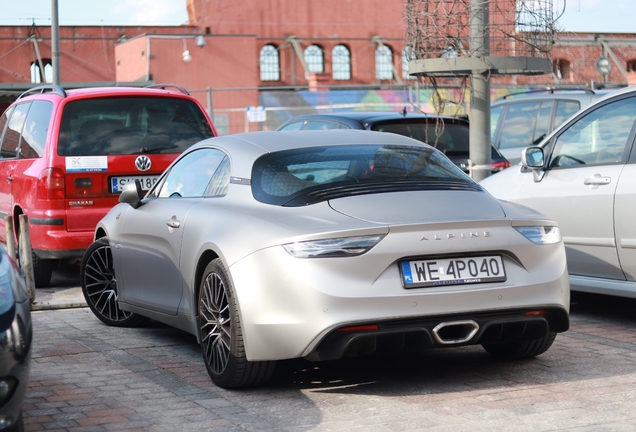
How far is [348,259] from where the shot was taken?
4828mm

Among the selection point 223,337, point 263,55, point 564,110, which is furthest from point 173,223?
point 263,55

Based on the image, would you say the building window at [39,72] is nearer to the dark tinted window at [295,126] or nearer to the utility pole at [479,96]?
the dark tinted window at [295,126]

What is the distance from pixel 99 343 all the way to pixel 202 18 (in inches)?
1784

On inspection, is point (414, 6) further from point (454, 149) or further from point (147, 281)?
point (147, 281)

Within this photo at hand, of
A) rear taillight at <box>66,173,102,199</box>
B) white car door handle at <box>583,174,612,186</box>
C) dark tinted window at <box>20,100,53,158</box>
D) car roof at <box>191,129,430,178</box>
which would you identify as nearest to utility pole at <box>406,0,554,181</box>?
white car door handle at <box>583,174,612,186</box>

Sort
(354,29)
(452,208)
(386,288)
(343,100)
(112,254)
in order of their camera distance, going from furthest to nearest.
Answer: (354,29)
(343,100)
(112,254)
(452,208)
(386,288)

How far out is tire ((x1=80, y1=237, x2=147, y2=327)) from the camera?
24.7 feet

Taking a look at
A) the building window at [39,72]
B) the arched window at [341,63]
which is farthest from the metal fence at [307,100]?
the building window at [39,72]

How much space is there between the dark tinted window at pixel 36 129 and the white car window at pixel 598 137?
15.2 feet

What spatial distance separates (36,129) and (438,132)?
4.13 metres

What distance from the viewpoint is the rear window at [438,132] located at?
34.9 feet

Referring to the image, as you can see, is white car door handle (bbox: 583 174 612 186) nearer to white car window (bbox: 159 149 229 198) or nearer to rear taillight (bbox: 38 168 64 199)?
white car window (bbox: 159 149 229 198)

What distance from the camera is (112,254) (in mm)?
7320

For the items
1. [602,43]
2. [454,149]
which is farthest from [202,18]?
[454,149]
